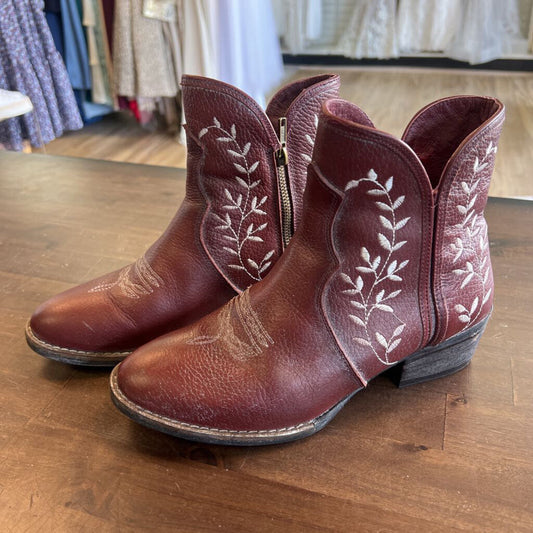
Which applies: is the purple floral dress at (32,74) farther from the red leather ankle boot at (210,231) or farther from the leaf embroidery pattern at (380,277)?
the leaf embroidery pattern at (380,277)

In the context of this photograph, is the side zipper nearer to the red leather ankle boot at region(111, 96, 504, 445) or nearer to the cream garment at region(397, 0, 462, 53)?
the red leather ankle boot at region(111, 96, 504, 445)

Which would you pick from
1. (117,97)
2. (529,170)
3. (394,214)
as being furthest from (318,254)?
(117,97)

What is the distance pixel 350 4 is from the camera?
109 inches

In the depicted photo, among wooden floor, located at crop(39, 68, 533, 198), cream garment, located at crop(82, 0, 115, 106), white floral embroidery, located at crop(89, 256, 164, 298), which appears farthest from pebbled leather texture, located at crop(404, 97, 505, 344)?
cream garment, located at crop(82, 0, 115, 106)

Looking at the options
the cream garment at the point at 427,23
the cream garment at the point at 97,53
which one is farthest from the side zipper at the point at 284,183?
the cream garment at the point at 427,23

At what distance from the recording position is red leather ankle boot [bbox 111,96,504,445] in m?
0.37

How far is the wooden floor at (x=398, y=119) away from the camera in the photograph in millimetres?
1836

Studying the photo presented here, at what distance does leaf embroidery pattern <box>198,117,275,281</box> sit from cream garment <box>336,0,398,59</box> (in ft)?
7.73

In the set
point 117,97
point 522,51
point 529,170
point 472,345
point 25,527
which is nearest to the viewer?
point 25,527

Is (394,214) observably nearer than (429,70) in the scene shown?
Yes

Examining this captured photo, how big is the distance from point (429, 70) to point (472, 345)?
257 centimetres

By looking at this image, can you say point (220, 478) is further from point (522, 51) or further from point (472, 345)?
point (522, 51)

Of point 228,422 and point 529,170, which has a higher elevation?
point 228,422

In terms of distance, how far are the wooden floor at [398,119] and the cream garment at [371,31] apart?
0.35 feet
